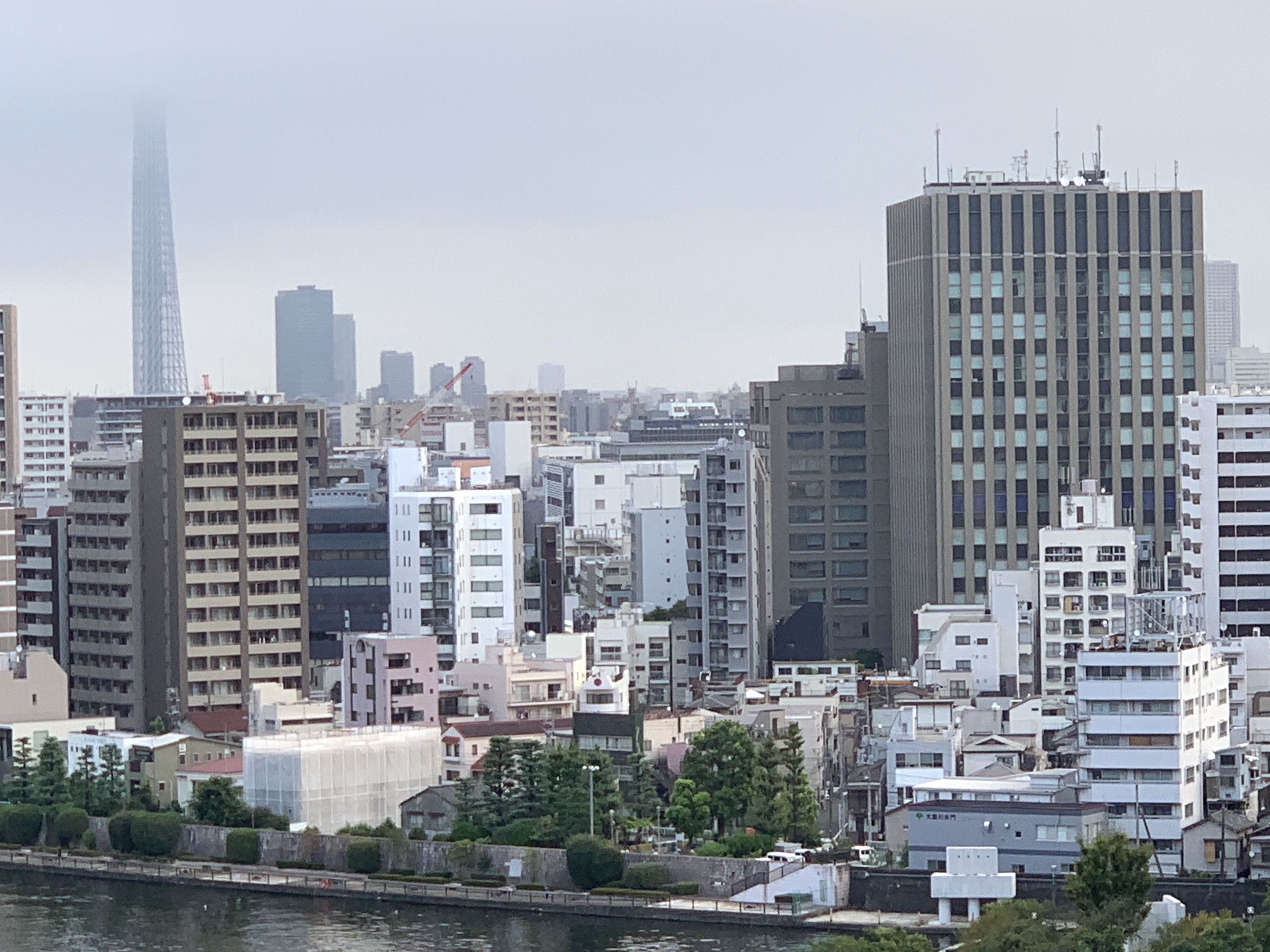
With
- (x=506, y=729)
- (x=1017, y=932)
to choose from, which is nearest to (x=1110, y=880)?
(x=1017, y=932)

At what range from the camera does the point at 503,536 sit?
4703cm

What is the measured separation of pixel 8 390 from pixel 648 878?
31.7 metres

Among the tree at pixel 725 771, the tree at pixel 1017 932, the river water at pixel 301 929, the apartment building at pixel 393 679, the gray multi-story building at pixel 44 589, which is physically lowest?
the river water at pixel 301 929

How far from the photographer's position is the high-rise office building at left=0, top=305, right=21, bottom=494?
6019 centimetres

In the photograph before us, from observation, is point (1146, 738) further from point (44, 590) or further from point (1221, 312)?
point (1221, 312)

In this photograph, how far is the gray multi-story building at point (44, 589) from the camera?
48.9 meters

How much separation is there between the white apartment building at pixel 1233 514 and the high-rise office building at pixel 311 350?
105148mm

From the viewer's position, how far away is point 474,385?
153125mm

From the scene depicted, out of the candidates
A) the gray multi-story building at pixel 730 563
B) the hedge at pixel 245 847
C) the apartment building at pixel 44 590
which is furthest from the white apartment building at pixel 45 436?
the hedge at pixel 245 847

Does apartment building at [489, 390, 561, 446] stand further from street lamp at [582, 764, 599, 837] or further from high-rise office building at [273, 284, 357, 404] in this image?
street lamp at [582, 764, 599, 837]

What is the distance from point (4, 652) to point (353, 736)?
341 inches

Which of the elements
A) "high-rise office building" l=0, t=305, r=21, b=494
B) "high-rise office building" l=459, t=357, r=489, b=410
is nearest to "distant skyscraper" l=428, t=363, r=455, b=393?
"high-rise office building" l=459, t=357, r=489, b=410

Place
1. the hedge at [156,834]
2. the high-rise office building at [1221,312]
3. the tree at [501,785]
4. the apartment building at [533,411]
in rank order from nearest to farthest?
the tree at [501,785] → the hedge at [156,834] → the high-rise office building at [1221,312] → the apartment building at [533,411]

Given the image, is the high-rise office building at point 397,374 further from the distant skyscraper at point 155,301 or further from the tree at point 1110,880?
the tree at point 1110,880
